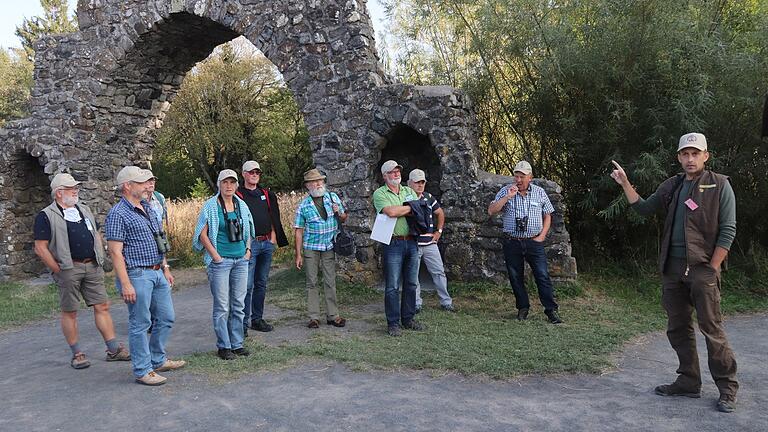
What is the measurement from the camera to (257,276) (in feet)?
20.0

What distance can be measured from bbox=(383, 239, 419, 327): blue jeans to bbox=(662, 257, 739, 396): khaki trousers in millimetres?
2417

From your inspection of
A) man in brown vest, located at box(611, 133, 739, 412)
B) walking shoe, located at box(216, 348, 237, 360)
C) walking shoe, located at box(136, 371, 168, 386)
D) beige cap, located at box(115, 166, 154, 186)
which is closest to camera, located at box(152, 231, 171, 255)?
beige cap, located at box(115, 166, 154, 186)

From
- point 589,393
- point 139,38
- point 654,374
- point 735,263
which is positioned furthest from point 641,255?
point 139,38

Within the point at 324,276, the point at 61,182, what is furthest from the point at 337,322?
the point at 61,182

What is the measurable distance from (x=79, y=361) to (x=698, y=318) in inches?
199

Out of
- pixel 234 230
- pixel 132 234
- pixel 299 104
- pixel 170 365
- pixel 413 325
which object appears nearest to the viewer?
pixel 132 234

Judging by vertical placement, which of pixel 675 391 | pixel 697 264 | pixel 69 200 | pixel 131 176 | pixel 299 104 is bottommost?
pixel 675 391

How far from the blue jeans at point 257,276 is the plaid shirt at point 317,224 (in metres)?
0.41

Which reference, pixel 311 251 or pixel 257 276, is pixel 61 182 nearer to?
pixel 257 276

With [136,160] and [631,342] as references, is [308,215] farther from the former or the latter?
[136,160]

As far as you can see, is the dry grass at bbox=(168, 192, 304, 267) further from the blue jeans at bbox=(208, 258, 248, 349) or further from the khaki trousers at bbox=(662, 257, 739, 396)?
the khaki trousers at bbox=(662, 257, 739, 396)

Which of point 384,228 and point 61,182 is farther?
point 384,228

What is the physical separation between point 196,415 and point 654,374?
3.46 metres

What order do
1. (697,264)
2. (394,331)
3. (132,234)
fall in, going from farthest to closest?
(394,331) < (132,234) < (697,264)
